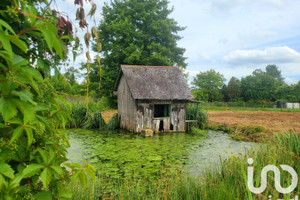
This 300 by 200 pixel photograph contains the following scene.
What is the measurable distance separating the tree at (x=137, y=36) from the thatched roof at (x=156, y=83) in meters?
9.69

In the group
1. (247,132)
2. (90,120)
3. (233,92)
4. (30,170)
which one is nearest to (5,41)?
(30,170)

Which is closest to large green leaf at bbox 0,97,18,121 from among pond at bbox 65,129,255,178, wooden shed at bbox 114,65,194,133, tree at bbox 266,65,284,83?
pond at bbox 65,129,255,178

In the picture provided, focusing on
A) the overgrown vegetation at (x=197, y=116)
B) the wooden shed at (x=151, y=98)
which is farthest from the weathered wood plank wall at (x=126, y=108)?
the overgrown vegetation at (x=197, y=116)

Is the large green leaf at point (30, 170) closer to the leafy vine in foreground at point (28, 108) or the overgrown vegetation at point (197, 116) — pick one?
the leafy vine in foreground at point (28, 108)

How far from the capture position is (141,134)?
13148 millimetres

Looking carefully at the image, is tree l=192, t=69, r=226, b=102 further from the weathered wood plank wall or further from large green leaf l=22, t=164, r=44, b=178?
large green leaf l=22, t=164, r=44, b=178

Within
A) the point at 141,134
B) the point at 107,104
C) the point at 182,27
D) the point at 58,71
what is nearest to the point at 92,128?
the point at 141,134

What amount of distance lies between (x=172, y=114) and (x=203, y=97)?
1577 inches

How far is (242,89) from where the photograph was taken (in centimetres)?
5584

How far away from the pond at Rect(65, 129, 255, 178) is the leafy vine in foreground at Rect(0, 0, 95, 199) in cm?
417

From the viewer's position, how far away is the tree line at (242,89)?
5201cm

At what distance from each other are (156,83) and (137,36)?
14.0 meters

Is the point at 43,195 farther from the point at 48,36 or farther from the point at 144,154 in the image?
the point at 144,154

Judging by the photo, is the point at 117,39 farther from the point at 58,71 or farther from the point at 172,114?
the point at 58,71
